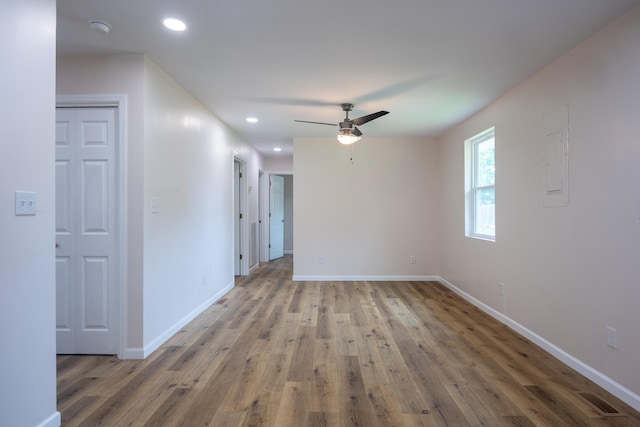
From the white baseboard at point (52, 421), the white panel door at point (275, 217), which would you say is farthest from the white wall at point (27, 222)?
the white panel door at point (275, 217)

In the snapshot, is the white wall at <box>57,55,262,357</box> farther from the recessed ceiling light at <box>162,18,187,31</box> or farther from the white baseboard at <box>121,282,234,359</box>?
the recessed ceiling light at <box>162,18,187,31</box>

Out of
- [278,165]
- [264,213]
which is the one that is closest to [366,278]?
[264,213]

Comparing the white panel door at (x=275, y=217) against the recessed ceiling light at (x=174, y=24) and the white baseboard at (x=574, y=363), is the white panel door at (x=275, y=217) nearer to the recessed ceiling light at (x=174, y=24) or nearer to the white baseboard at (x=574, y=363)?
the white baseboard at (x=574, y=363)

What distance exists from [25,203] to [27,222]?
0.31ft

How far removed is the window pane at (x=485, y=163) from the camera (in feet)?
13.4

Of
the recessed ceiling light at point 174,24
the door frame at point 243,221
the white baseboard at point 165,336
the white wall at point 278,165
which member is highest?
the recessed ceiling light at point 174,24

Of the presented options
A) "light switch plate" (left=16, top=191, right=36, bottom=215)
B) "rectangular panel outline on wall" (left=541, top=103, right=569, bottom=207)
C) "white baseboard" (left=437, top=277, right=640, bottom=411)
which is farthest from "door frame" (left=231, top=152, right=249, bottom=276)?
"rectangular panel outline on wall" (left=541, top=103, right=569, bottom=207)

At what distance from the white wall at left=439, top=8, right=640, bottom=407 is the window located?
1.16ft

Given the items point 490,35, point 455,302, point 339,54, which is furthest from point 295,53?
point 455,302

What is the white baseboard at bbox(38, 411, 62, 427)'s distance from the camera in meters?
1.72

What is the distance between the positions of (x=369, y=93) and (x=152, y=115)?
2.05 m

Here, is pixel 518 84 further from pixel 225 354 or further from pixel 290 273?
Result: pixel 290 273

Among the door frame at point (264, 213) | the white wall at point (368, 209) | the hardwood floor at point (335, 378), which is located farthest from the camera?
the door frame at point (264, 213)

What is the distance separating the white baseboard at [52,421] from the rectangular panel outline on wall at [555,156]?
360 centimetres
